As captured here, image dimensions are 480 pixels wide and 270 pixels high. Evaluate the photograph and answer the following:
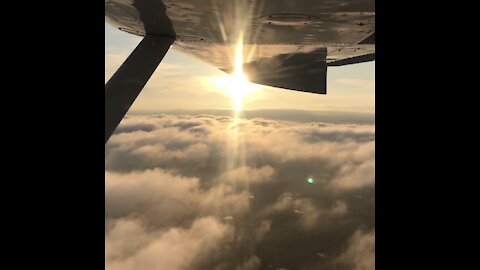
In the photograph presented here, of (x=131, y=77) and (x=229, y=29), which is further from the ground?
(x=229, y=29)

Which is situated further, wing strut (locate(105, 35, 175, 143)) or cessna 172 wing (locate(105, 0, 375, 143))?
wing strut (locate(105, 35, 175, 143))

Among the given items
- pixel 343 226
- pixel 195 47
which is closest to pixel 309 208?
pixel 343 226

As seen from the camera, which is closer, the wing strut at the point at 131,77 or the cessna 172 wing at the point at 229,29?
the cessna 172 wing at the point at 229,29
